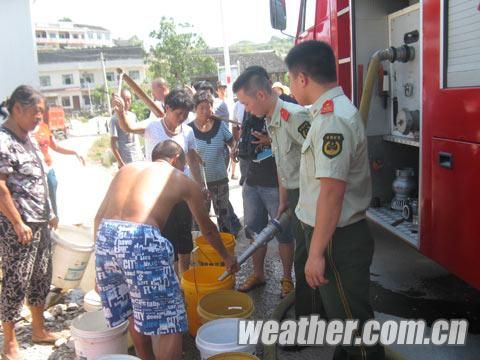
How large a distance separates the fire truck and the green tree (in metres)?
33.5

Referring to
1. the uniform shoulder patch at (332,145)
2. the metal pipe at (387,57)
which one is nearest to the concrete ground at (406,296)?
the uniform shoulder patch at (332,145)

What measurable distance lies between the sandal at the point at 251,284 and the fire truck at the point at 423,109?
1.18 m

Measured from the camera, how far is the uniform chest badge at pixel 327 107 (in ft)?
6.82

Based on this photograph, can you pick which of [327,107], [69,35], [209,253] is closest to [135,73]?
[69,35]

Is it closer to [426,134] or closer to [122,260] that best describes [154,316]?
[122,260]

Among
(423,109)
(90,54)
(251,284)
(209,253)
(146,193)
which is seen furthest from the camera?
(90,54)

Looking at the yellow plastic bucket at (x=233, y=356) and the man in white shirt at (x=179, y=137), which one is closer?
the yellow plastic bucket at (x=233, y=356)

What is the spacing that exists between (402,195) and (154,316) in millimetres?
2502

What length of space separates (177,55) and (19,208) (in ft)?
117

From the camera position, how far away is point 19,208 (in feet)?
9.82

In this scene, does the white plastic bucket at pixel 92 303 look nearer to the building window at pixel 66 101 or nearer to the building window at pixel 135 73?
the building window at pixel 135 73

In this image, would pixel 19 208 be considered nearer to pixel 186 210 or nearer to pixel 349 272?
pixel 186 210

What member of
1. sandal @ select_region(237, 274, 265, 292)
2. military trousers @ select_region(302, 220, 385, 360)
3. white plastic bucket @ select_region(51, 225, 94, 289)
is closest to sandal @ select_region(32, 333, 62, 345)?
white plastic bucket @ select_region(51, 225, 94, 289)

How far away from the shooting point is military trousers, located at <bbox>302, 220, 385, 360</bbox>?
2.23m
